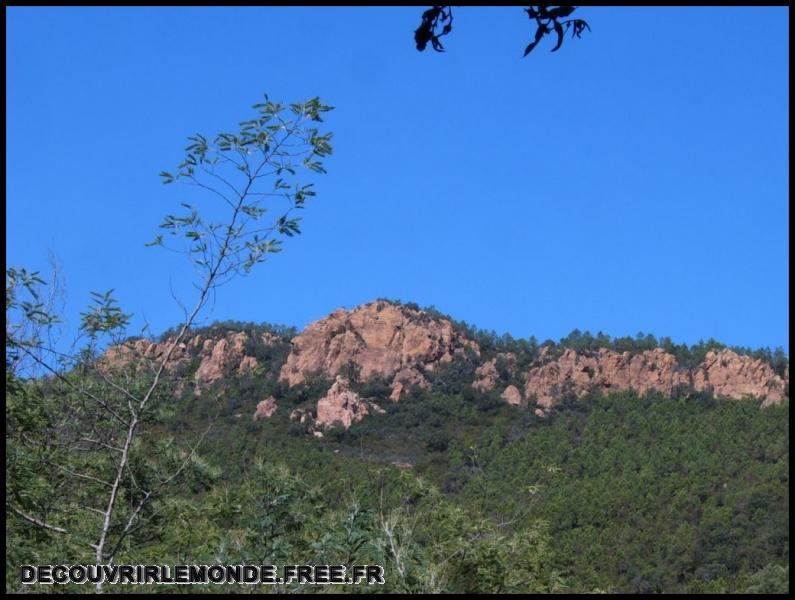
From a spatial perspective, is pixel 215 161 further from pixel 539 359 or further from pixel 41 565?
pixel 539 359

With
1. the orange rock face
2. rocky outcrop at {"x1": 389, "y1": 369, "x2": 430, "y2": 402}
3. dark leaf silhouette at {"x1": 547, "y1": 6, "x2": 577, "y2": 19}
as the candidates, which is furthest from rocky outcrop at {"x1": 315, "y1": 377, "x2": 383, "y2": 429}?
dark leaf silhouette at {"x1": 547, "y1": 6, "x2": 577, "y2": 19}

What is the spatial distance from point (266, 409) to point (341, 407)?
13.5ft

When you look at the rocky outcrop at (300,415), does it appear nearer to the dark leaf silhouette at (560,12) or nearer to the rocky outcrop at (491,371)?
the rocky outcrop at (491,371)

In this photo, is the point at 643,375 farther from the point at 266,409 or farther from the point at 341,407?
the point at 266,409

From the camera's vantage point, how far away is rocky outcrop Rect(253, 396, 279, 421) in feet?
171

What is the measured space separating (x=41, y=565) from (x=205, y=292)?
162 centimetres

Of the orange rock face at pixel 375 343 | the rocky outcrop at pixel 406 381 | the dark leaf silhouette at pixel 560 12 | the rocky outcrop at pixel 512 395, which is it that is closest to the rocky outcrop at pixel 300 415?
the orange rock face at pixel 375 343

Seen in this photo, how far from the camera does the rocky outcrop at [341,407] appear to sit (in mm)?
54656

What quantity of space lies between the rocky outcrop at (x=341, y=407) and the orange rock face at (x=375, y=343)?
9.04 feet

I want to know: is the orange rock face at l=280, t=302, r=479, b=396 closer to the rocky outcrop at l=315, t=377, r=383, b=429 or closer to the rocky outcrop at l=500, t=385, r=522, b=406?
the rocky outcrop at l=315, t=377, r=383, b=429

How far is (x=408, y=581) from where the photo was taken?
5621 mm

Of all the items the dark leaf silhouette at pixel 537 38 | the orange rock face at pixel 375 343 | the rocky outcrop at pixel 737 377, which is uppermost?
the orange rock face at pixel 375 343

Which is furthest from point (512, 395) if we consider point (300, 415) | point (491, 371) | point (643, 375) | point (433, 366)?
point (300, 415)

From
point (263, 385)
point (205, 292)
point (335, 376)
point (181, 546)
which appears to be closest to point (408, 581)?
point (181, 546)
